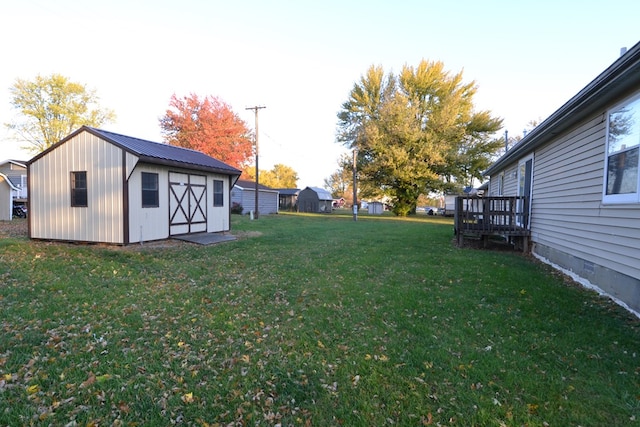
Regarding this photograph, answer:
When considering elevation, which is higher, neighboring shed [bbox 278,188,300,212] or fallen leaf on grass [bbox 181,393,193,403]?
neighboring shed [bbox 278,188,300,212]

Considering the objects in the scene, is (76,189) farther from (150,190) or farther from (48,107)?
(48,107)

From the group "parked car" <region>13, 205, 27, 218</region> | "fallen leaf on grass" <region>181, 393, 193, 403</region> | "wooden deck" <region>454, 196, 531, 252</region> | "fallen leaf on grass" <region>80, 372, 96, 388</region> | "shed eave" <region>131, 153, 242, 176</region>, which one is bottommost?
"fallen leaf on grass" <region>181, 393, 193, 403</region>

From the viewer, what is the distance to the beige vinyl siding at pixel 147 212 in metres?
10.4

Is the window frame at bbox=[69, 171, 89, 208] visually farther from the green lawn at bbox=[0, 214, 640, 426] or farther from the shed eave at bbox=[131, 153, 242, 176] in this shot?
the green lawn at bbox=[0, 214, 640, 426]

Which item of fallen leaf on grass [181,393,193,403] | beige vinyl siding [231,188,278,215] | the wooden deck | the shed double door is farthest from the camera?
beige vinyl siding [231,188,278,215]

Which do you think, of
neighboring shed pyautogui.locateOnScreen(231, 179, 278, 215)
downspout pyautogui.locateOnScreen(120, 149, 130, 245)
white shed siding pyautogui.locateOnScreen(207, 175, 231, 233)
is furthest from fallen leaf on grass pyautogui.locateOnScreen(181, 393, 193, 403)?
neighboring shed pyautogui.locateOnScreen(231, 179, 278, 215)

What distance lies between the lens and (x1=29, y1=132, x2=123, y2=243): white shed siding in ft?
33.7

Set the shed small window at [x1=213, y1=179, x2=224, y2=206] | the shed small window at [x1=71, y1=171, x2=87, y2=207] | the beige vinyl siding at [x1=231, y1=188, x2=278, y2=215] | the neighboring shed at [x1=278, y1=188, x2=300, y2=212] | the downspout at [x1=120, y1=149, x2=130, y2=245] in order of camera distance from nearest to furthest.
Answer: the downspout at [x1=120, y1=149, x2=130, y2=245], the shed small window at [x1=71, y1=171, x2=87, y2=207], the shed small window at [x1=213, y1=179, x2=224, y2=206], the beige vinyl siding at [x1=231, y1=188, x2=278, y2=215], the neighboring shed at [x1=278, y1=188, x2=300, y2=212]

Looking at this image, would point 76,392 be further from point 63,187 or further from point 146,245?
point 63,187

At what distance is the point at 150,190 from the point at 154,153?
1185 mm

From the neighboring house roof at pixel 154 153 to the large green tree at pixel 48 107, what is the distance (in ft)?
88.4

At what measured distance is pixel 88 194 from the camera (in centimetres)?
1061

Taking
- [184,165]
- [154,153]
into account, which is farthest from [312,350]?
[184,165]

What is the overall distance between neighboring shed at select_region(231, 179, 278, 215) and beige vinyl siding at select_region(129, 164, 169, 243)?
18.9 m
